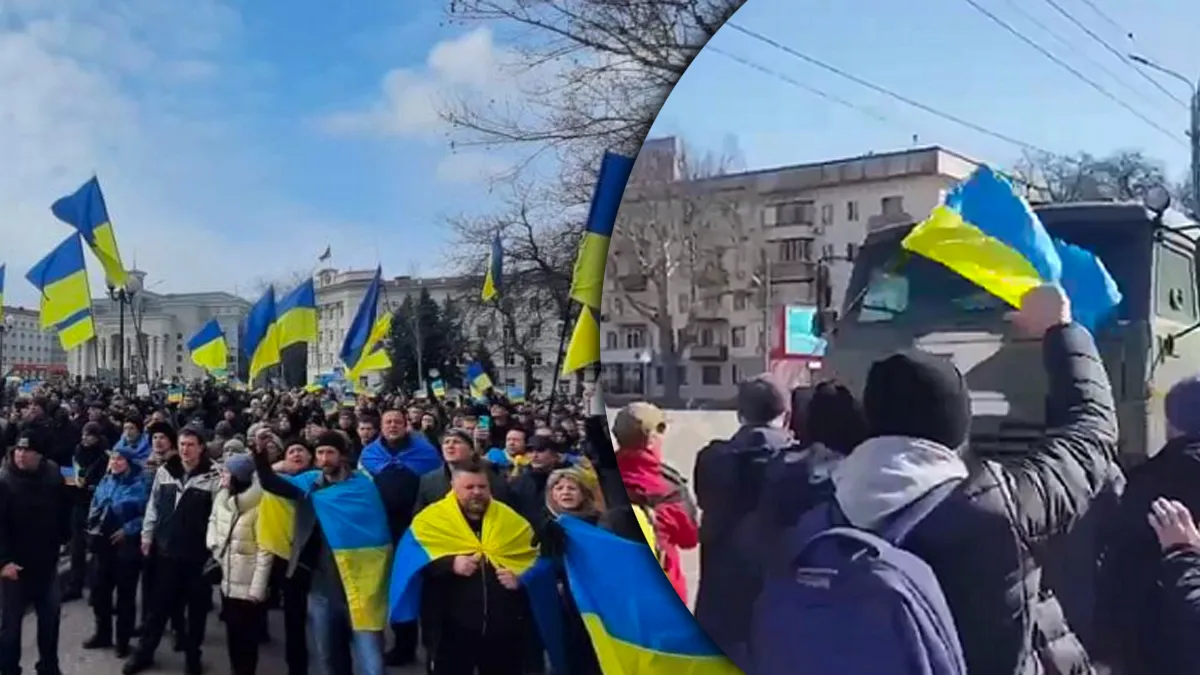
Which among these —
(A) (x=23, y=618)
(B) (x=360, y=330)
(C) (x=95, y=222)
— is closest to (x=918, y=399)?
(A) (x=23, y=618)

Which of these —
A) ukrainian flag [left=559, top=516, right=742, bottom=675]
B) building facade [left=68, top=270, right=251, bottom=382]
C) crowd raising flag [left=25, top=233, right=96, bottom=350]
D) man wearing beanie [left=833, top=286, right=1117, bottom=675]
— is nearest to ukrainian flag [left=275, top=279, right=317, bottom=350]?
building facade [left=68, top=270, right=251, bottom=382]

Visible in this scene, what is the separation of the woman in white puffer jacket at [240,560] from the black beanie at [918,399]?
3.12 metres

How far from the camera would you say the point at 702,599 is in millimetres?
2062

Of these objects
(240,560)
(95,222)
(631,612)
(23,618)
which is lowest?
(23,618)

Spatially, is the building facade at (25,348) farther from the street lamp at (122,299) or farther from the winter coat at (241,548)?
the winter coat at (241,548)

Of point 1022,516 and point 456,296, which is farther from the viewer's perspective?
point 456,296

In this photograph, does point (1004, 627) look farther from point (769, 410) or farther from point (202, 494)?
point (202, 494)

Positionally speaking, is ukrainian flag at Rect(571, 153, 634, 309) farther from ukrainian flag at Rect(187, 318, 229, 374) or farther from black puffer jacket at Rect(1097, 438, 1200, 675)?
ukrainian flag at Rect(187, 318, 229, 374)

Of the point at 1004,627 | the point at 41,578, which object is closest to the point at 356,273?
the point at 41,578

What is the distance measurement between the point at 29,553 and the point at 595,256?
3207 millimetres

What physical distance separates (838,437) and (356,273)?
295 cm

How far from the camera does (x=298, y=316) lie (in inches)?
271

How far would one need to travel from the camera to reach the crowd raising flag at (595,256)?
2363 mm

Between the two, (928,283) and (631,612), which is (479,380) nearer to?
(631,612)
